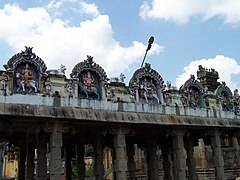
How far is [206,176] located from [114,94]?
13.5m

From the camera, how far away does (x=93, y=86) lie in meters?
15.0

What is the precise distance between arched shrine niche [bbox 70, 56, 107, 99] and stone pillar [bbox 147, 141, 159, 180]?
6.01 metres

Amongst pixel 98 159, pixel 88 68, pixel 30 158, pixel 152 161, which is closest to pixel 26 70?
pixel 88 68

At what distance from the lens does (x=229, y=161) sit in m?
25.8

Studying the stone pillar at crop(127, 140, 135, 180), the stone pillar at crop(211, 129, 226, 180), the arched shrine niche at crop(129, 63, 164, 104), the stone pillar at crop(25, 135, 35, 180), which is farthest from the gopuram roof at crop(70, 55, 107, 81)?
the stone pillar at crop(211, 129, 226, 180)

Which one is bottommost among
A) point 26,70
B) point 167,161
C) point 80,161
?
point 167,161

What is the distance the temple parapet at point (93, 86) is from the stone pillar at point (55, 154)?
141cm

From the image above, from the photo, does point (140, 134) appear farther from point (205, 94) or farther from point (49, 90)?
point (49, 90)

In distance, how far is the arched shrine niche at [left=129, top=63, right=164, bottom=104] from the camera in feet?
53.0

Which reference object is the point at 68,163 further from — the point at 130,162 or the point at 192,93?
the point at 192,93

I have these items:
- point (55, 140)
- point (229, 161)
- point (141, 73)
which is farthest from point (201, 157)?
point (55, 140)

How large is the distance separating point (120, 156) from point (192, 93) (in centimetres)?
669

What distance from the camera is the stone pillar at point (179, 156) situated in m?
15.7

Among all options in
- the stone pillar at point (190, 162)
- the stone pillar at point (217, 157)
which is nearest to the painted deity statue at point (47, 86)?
the stone pillar at point (217, 157)
